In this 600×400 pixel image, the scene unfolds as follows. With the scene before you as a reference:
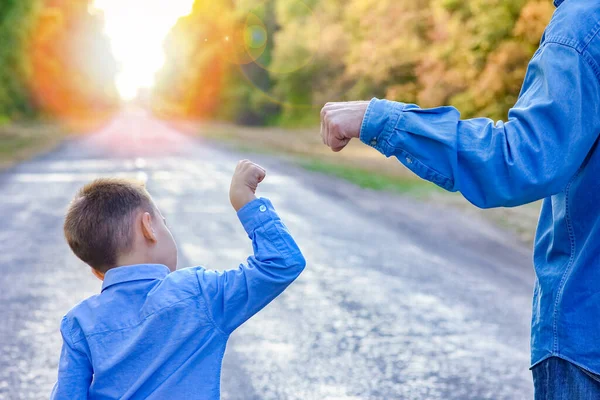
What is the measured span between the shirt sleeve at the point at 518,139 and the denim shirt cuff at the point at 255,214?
1.87 ft

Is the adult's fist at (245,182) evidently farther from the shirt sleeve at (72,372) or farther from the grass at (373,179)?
the grass at (373,179)

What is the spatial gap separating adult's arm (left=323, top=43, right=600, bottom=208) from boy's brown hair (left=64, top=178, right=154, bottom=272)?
2.77 feet

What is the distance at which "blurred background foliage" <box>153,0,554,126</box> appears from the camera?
17344 millimetres

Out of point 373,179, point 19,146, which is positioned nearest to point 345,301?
point 373,179

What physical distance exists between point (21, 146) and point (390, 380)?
77.2 ft

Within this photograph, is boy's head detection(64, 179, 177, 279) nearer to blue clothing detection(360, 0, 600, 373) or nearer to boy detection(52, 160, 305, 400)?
boy detection(52, 160, 305, 400)

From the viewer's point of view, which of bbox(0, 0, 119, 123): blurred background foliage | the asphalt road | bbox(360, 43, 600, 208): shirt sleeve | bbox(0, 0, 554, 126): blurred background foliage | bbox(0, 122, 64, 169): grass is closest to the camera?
bbox(360, 43, 600, 208): shirt sleeve

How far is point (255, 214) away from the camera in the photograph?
1.84 m

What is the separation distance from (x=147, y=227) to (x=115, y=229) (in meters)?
0.09

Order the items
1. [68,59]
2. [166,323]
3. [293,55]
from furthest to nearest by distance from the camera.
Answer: [68,59], [293,55], [166,323]

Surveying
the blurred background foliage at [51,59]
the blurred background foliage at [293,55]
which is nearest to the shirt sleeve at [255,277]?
the blurred background foliage at [293,55]

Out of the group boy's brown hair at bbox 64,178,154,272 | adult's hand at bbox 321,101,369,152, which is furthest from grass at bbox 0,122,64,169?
adult's hand at bbox 321,101,369,152

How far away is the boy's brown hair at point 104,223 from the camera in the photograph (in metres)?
1.87

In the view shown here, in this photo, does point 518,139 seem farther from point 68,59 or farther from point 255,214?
point 68,59
